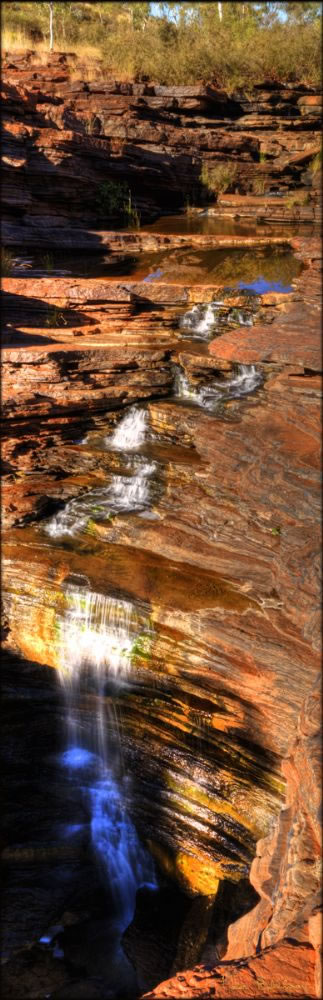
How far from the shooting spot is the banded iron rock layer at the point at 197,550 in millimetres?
5027

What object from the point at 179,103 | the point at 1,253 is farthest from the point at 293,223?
the point at 1,253

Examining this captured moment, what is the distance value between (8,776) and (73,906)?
5.46 feet

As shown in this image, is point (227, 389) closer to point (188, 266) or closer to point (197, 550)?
point (197, 550)

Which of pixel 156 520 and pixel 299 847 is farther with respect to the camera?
pixel 156 520

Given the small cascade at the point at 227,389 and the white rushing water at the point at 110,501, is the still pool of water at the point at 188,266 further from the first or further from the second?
the white rushing water at the point at 110,501

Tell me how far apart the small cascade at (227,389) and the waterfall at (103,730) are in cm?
294

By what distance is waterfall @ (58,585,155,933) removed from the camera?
7.44 metres

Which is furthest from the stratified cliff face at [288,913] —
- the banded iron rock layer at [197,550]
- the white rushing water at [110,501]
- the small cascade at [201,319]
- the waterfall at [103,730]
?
the small cascade at [201,319]

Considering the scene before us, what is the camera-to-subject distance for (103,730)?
7996mm

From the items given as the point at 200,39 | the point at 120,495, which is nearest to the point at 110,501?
the point at 120,495

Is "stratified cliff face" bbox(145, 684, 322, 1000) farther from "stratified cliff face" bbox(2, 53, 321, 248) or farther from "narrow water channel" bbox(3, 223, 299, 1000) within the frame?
"stratified cliff face" bbox(2, 53, 321, 248)

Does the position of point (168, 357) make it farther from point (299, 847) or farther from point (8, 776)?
point (299, 847)

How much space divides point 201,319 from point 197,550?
4272 mm

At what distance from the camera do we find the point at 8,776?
337 inches
